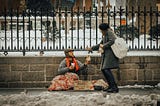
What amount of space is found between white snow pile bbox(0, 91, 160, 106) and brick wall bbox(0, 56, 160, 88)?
Result: 2.28 meters

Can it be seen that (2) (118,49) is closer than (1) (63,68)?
Yes

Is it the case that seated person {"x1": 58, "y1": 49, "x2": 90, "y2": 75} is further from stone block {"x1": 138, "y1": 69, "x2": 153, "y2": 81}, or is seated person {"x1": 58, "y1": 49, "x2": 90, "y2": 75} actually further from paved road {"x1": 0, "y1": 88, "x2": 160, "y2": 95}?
stone block {"x1": 138, "y1": 69, "x2": 153, "y2": 81}

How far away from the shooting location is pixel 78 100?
10.9 metres

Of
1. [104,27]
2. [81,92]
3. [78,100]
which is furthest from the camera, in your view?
[81,92]

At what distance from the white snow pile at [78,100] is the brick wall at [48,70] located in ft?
7.47

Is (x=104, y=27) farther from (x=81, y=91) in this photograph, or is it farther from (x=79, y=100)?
(x=79, y=100)

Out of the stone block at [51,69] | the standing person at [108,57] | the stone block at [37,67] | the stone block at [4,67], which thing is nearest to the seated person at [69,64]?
the stone block at [51,69]

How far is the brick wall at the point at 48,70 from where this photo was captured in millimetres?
13930

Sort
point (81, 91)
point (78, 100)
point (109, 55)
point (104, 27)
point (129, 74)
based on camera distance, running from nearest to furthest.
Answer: point (78, 100), point (104, 27), point (109, 55), point (81, 91), point (129, 74)

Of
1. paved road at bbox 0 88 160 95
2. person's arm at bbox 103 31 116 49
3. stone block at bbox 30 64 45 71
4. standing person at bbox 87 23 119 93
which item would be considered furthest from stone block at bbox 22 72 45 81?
person's arm at bbox 103 31 116 49

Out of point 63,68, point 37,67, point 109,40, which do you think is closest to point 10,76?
point 37,67

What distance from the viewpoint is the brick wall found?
13930mm

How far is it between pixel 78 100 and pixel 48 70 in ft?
10.6

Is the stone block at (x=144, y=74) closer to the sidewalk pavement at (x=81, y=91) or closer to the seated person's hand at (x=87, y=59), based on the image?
the sidewalk pavement at (x=81, y=91)
